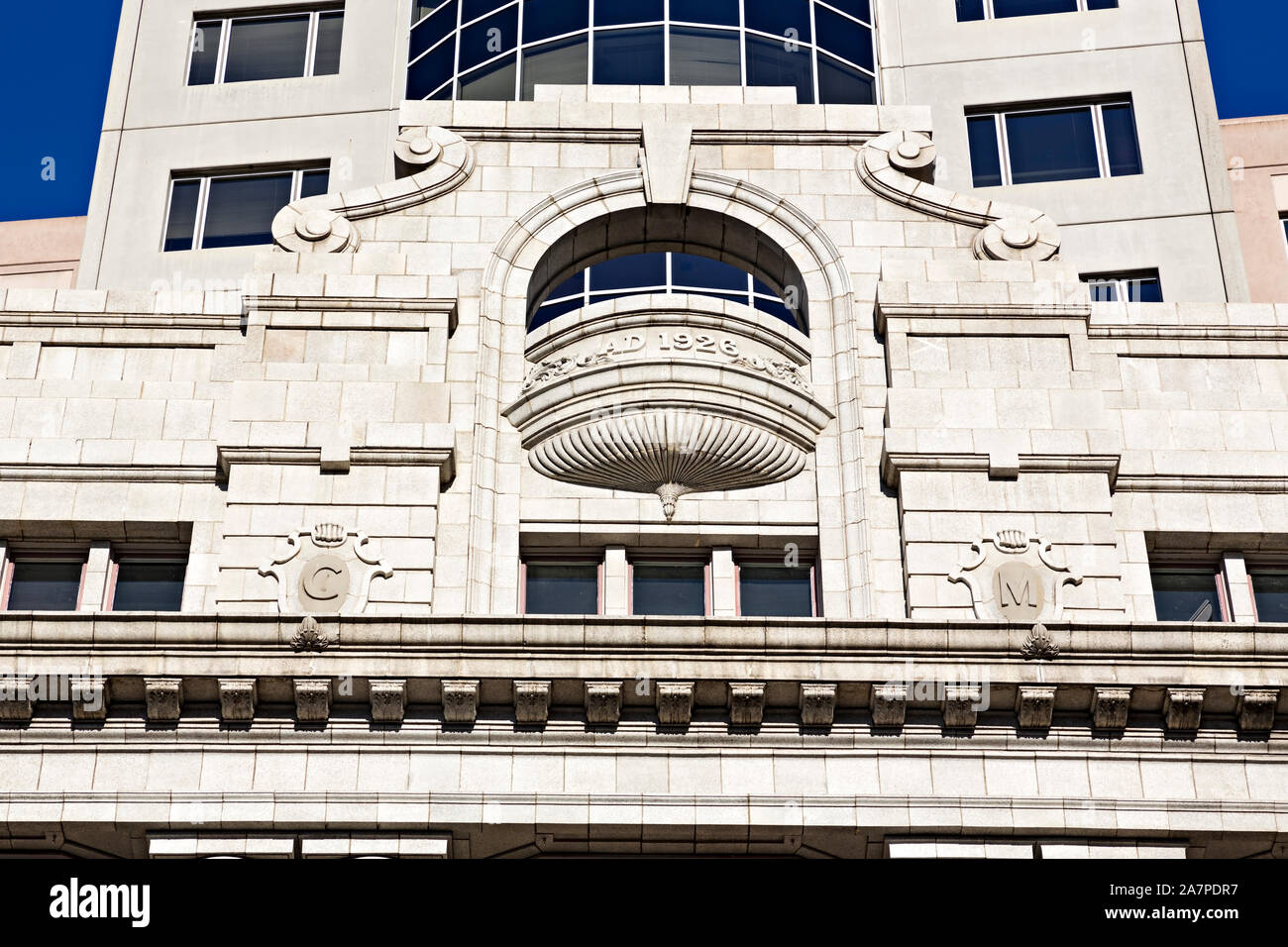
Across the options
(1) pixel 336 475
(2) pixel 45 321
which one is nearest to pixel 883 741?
(1) pixel 336 475

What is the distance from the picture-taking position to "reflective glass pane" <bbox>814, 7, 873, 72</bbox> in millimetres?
31516

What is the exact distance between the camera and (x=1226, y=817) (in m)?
20.2

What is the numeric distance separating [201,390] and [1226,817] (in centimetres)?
1377

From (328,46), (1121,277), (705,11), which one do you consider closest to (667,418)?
(705,11)

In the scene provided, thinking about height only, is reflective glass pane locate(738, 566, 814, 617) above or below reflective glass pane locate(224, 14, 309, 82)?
below

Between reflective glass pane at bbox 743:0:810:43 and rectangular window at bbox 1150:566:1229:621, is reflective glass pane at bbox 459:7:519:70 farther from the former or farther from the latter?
rectangular window at bbox 1150:566:1229:621

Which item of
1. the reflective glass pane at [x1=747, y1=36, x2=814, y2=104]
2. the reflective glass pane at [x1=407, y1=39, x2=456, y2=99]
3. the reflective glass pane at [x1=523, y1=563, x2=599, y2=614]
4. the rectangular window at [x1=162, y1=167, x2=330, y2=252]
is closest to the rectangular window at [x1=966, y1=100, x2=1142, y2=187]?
the reflective glass pane at [x1=747, y1=36, x2=814, y2=104]

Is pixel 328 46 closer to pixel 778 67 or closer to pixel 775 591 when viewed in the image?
pixel 778 67

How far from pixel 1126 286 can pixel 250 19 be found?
17.1m

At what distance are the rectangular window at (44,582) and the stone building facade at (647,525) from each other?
0.18 ft

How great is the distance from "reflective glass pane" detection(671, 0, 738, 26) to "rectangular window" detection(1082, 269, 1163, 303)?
7300 mm

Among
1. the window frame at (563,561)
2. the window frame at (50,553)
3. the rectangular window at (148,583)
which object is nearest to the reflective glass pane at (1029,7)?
the window frame at (563,561)

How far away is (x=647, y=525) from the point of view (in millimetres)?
23938
